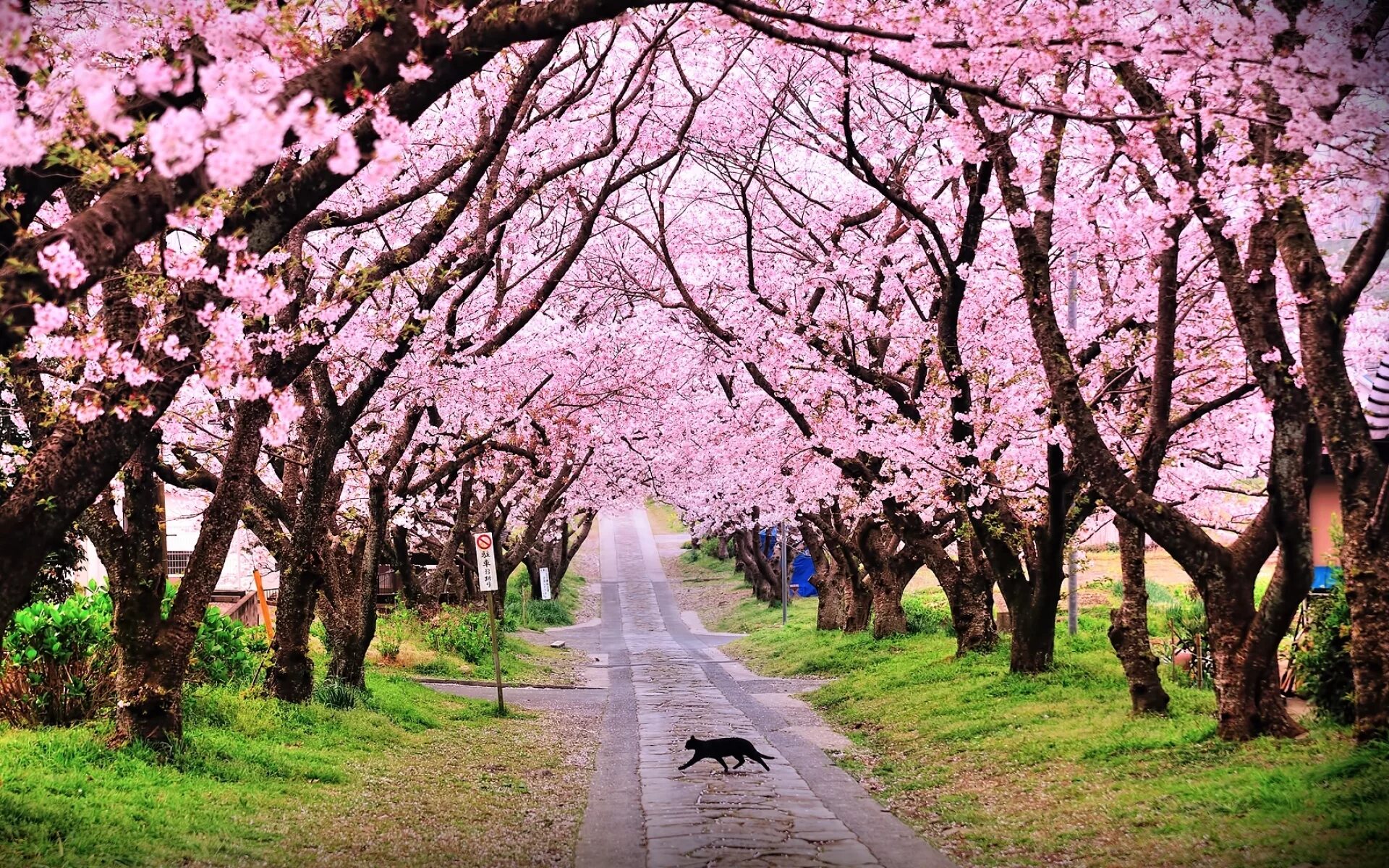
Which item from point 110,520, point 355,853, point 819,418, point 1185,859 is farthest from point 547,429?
point 1185,859

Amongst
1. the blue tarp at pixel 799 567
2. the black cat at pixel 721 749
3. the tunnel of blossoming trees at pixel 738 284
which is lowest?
the black cat at pixel 721 749

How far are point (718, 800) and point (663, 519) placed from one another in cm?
8009

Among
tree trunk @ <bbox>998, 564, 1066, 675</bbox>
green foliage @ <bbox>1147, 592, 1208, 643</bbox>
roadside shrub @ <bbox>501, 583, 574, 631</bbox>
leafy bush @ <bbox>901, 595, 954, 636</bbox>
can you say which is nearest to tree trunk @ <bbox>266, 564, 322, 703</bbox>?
tree trunk @ <bbox>998, 564, 1066, 675</bbox>

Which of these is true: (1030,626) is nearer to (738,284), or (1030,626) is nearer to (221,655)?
(738,284)

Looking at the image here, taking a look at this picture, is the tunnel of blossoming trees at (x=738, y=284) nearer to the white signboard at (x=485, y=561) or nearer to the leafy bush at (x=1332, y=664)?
the leafy bush at (x=1332, y=664)

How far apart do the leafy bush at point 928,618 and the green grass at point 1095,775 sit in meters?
6.86

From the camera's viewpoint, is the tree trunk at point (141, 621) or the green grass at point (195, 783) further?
the tree trunk at point (141, 621)

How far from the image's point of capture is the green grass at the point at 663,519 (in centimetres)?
8456

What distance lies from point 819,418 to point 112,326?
13.2 metres

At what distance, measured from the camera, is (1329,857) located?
6.90 metres

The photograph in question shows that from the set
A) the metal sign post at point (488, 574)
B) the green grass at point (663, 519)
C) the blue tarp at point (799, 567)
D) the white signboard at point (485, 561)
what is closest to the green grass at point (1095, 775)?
the metal sign post at point (488, 574)

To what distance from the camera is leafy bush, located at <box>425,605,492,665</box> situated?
24625mm

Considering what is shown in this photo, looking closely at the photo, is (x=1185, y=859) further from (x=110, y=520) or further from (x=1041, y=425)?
(x=110, y=520)

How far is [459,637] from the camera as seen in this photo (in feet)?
82.1
